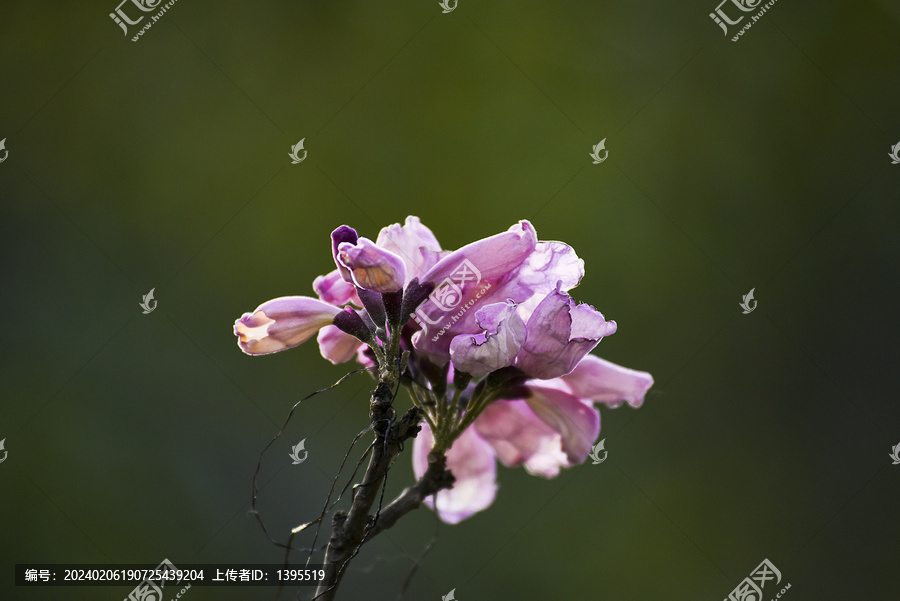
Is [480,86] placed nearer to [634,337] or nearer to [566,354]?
[634,337]

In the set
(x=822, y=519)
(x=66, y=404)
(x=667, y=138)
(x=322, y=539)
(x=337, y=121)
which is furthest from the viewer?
(x=667, y=138)

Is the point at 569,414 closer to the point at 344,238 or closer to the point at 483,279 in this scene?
the point at 483,279

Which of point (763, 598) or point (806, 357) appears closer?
point (763, 598)

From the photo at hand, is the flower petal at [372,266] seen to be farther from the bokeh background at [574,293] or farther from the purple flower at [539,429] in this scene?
the bokeh background at [574,293]

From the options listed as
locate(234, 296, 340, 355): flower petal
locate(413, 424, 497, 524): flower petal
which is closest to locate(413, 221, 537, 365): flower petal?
locate(234, 296, 340, 355): flower petal

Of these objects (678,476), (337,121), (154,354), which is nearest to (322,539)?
(154,354)

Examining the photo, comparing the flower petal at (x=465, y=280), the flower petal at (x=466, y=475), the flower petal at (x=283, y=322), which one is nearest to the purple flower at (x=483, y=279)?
the flower petal at (x=465, y=280)

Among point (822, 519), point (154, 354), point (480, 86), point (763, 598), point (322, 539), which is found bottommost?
point (763, 598)

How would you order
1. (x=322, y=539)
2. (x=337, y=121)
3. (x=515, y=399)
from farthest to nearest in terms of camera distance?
1. (x=337, y=121)
2. (x=322, y=539)
3. (x=515, y=399)
